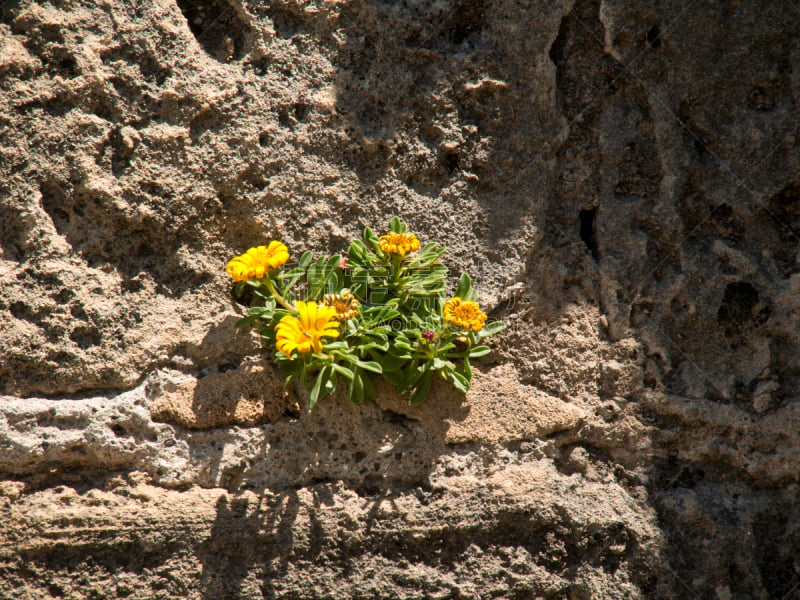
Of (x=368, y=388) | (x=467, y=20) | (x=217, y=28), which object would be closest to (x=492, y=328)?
(x=368, y=388)

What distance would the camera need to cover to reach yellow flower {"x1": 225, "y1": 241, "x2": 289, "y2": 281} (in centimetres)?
261

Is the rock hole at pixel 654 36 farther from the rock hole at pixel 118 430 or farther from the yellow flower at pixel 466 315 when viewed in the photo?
the rock hole at pixel 118 430

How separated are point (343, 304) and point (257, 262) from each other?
353mm

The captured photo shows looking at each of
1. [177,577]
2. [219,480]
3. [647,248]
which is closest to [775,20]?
[647,248]

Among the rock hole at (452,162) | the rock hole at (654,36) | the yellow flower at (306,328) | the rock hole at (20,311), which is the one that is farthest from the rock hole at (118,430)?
the rock hole at (654,36)

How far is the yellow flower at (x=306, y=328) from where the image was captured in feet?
8.18

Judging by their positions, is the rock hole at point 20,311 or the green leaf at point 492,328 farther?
the green leaf at point 492,328

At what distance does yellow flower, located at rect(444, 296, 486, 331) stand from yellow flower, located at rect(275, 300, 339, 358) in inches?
16.6

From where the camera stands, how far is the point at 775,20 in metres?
2.88

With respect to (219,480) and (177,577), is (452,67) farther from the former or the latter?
(177,577)

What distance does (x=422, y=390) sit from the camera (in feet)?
8.80

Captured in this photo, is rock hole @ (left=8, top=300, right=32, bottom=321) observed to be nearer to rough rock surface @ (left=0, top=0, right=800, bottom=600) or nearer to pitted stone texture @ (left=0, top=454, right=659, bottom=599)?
rough rock surface @ (left=0, top=0, right=800, bottom=600)

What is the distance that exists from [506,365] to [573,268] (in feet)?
1.61

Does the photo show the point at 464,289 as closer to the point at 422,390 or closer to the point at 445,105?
the point at 422,390
